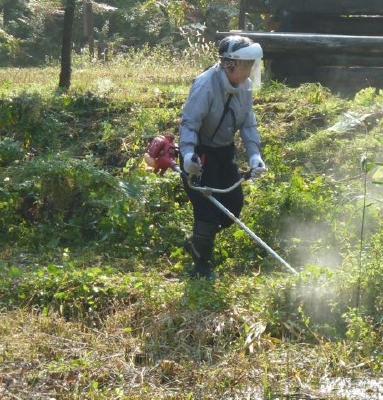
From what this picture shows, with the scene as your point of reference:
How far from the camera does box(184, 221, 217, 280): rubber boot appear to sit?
783 centimetres

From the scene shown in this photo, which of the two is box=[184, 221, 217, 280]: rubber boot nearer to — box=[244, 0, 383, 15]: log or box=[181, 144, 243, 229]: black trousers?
box=[181, 144, 243, 229]: black trousers

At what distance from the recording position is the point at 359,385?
5871 mm

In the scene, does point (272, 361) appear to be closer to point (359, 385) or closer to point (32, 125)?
point (359, 385)

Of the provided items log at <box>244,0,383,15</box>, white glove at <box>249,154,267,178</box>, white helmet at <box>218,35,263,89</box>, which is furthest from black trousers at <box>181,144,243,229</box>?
log at <box>244,0,383,15</box>

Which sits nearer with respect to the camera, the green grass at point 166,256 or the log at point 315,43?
the green grass at point 166,256

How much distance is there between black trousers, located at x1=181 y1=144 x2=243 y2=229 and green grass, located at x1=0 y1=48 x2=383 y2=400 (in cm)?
54

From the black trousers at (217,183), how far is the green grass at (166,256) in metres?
0.54

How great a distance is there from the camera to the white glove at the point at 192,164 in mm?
7224

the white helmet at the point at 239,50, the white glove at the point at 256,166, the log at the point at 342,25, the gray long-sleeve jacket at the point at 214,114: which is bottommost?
the white glove at the point at 256,166

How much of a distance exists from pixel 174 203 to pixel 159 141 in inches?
68.6

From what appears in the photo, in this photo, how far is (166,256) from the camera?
28.9 ft

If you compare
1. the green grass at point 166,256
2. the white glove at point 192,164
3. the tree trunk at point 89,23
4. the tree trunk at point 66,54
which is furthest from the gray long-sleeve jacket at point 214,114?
the tree trunk at point 89,23

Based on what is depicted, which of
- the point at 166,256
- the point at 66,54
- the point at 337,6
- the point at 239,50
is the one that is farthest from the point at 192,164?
the point at 337,6

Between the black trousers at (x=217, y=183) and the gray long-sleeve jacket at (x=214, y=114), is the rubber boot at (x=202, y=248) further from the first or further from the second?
the gray long-sleeve jacket at (x=214, y=114)
